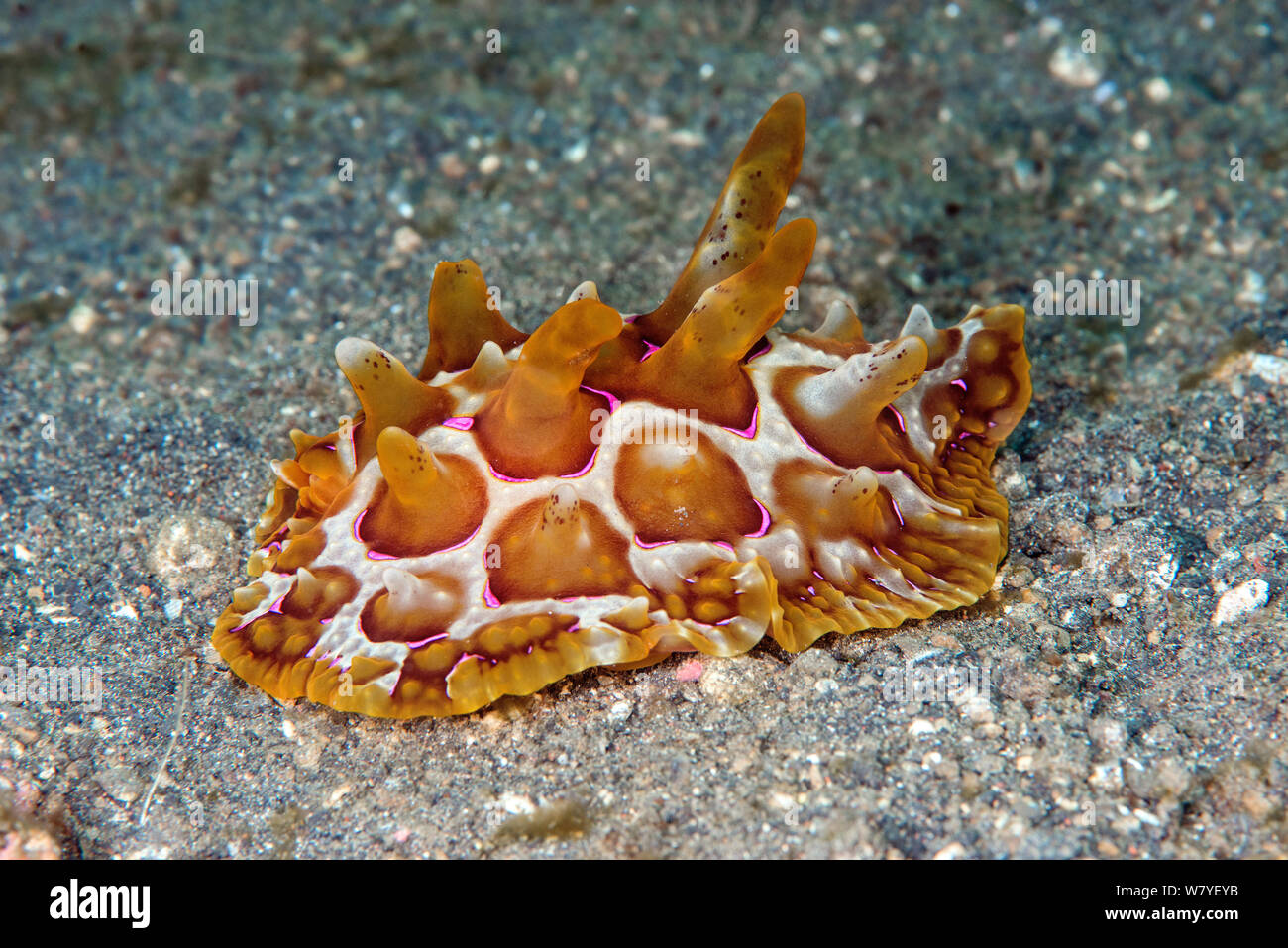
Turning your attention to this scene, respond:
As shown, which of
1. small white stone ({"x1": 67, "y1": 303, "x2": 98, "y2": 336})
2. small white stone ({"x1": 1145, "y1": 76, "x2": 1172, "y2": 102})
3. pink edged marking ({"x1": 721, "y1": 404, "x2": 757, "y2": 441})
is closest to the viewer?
pink edged marking ({"x1": 721, "y1": 404, "x2": 757, "y2": 441})

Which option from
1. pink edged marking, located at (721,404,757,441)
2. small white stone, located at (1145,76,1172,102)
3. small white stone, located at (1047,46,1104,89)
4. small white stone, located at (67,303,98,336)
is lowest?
pink edged marking, located at (721,404,757,441)

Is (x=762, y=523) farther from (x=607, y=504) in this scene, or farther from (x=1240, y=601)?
(x=1240, y=601)

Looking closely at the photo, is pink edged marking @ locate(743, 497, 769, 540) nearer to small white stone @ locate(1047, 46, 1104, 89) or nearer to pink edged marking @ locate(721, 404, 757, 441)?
pink edged marking @ locate(721, 404, 757, 441)

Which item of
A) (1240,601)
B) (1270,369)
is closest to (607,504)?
(1240,601)

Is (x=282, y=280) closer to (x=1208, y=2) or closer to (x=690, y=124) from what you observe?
(x=690, y=124)

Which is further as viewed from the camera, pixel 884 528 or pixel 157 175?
pixel 157 175

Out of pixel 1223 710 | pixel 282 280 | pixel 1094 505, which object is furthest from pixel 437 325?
pixel 1223 710

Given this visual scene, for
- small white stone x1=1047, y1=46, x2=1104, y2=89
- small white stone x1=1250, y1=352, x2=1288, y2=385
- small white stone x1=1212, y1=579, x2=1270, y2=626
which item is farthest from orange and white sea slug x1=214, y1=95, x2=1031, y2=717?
small white stone x1=1047, y1=46, x2=1104, y2=89

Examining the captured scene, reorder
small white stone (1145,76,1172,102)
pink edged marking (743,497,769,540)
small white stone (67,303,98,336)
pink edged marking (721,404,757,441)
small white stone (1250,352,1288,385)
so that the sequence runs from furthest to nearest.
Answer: small white stone (1145,76,1172,102) → small white stone (67,303,98,336) → small white stone (1250,352,1288,385) → pink edged marking (721,404,757,441) → pink edged marking (743,497,769,540)

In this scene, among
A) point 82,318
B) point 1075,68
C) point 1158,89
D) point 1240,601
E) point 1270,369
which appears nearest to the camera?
point 1240,601
